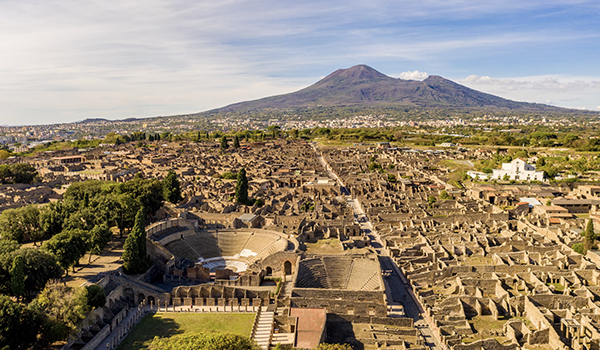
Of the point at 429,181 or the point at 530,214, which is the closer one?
the point at 530,214

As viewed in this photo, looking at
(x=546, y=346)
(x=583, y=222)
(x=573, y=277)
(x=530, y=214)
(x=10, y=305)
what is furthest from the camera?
(x=530, y=214)

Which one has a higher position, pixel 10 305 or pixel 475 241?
pixel 10 305

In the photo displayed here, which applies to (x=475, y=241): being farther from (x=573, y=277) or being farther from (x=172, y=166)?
(x=172, y=166)

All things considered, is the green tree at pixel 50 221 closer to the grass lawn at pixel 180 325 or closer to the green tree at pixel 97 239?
the green tree at pixel 97 239

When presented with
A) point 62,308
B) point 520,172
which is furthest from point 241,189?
point 520,172

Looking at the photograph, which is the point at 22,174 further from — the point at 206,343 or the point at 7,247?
the point at 206,343

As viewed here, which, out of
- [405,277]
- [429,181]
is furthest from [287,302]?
[429,181]

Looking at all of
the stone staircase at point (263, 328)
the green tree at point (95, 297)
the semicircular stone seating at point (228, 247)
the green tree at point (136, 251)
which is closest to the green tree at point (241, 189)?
the semicircular stone seating at point (228, 247)

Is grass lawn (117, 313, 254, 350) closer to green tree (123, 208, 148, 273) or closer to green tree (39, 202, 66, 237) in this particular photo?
green tree (123, 208, 148, 273)
